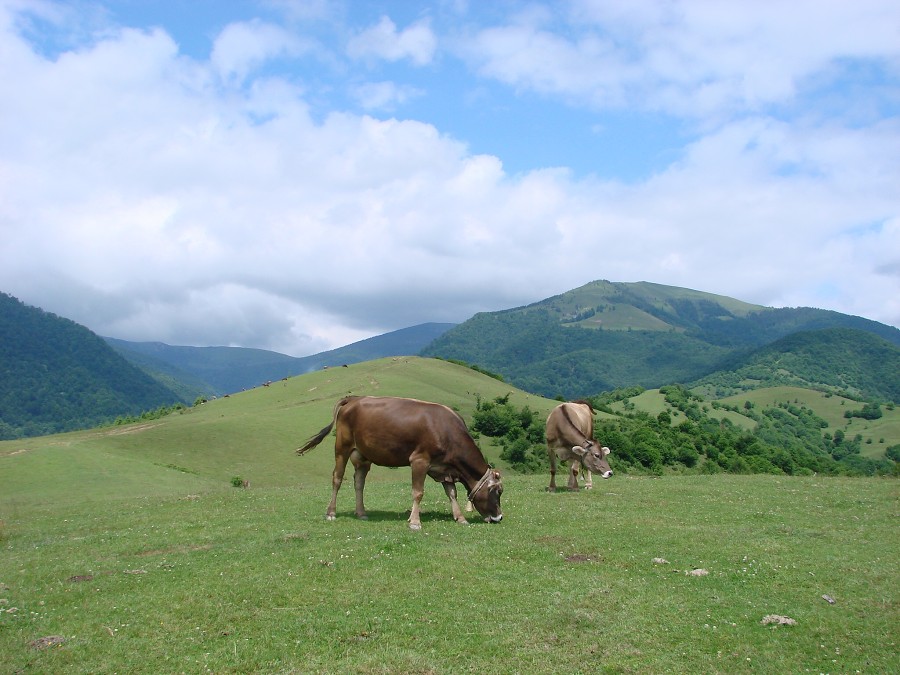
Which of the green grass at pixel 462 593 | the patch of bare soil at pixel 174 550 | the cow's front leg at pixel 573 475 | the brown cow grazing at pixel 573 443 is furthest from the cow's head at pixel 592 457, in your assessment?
the patch of bare soil at pixel 174 550

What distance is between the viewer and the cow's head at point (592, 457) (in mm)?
21406

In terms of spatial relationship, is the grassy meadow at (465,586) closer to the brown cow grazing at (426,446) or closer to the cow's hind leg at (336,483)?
the cow's hind leg at (336,483)

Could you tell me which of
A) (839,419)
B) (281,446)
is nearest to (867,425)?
(839,419)

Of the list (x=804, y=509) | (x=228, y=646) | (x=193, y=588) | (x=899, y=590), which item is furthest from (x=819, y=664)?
(x=804, y=509)

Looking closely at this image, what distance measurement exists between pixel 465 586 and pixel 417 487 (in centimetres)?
486

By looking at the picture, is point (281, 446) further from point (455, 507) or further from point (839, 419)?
point (839, 419)

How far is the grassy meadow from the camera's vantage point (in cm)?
901

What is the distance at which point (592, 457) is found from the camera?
21.9 m

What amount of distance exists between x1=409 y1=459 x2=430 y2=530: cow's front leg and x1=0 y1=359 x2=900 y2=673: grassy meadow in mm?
427

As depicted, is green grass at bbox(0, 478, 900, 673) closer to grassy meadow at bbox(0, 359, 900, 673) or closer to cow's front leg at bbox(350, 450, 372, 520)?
grassy meadow at bbox(0, 359, 900, 673)

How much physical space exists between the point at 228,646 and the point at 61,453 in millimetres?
46979

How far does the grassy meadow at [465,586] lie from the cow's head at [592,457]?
1.26 metres

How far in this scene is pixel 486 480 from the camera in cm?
1698

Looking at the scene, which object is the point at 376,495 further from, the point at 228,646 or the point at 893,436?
the point at 893,436
